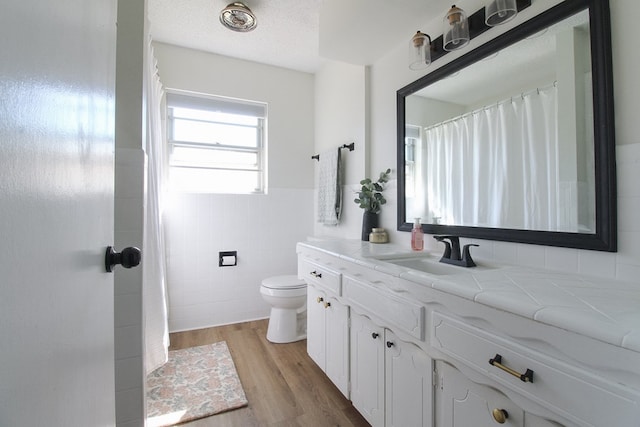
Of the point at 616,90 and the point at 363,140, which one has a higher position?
the point at 363,140

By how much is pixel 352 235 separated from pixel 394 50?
1387mm

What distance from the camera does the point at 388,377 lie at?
120cm

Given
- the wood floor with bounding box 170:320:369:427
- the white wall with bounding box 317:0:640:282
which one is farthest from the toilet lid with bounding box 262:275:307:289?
the white wall with bounding box 317:0:640:282

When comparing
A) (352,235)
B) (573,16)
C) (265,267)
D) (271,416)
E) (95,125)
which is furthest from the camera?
(265,267)

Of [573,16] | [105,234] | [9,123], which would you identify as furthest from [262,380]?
[573,16]

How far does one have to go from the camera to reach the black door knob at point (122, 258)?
68cm

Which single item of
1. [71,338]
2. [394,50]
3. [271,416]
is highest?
[394,50]

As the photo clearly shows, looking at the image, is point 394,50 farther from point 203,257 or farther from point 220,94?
point 203,257

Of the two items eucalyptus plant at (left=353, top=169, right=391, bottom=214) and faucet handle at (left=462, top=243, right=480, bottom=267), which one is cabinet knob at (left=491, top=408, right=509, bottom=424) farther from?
eucalyptus plant at (left=353, top=169, right=391, bottom=214)

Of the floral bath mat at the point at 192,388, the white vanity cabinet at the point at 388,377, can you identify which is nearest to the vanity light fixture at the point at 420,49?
the white vanity cabinet at the point at 388,377

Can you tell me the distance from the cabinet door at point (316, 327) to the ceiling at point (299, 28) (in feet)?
5.28

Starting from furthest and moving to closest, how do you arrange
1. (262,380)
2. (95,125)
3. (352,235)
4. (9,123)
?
(352,235) < (262,380) < (95,125) < (9,123)

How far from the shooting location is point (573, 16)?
1032 millimetres

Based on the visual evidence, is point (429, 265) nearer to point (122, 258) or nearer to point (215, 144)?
point (122, 258)
